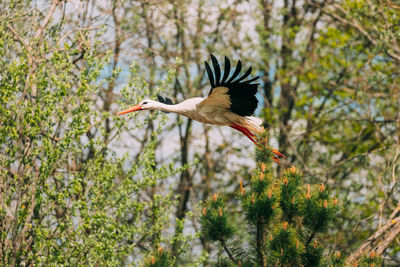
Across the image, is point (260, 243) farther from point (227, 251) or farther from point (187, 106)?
point (187, 106)

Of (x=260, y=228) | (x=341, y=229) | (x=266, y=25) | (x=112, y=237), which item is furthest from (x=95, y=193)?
(x=266, y=25)

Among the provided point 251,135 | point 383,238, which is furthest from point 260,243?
point 383,238

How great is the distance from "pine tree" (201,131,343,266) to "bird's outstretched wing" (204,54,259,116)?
42 centimetres

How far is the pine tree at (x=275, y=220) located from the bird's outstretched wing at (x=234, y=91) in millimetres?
419

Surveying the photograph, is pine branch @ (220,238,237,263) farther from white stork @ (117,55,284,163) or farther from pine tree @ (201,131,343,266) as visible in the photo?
white stork @ (117,55,284,163)

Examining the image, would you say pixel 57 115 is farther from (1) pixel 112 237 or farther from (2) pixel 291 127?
(2) pixel 291 127

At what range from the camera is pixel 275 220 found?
5.15 metres

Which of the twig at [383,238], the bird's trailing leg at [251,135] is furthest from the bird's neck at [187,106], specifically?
the twig at [383,238]

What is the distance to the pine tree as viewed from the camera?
505 centimetres

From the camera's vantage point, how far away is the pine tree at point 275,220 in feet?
16.6

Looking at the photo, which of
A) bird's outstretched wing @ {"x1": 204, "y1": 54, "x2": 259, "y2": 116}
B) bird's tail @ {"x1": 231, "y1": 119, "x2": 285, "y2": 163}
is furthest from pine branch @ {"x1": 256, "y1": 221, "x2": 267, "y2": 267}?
bird's outstretched wing @ {"x1": 204, "y1": 54, "x2": 259, "y2": 116}

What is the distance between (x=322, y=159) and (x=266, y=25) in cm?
295

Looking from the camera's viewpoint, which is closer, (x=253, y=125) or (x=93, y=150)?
(x=253, y=125)

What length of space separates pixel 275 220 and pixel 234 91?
1.11 metres
